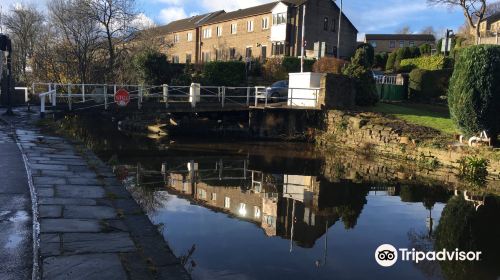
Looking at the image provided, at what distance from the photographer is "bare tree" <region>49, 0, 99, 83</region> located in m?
33.4

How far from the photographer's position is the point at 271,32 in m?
51.1

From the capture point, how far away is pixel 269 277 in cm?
623

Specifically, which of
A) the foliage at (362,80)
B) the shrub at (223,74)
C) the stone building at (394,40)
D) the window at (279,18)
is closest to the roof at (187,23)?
the window at (279,18)

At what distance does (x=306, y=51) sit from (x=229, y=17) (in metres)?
16.1

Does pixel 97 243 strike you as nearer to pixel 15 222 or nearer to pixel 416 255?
pixel 15 222

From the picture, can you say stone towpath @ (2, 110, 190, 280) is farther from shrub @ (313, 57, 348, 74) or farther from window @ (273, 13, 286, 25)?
window @ (273, 13, 286, 25)

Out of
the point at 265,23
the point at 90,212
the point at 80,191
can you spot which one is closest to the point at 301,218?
the point at 90,212

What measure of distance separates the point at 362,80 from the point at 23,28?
42189 mm

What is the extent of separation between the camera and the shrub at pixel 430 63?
35.5 metres

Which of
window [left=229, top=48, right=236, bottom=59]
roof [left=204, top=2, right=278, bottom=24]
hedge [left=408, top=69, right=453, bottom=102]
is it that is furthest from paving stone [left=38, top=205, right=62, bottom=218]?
window [left=229, top=48, right=236, bottom=59]

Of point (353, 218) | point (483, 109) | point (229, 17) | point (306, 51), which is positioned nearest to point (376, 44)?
point (229, 17)

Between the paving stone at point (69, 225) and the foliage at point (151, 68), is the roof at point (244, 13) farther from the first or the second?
the paving stone at point (69, 225)

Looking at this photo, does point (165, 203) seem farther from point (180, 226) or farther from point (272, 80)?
point (272, 80)

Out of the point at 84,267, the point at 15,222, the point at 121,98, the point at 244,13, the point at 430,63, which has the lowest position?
the point at 84,267
